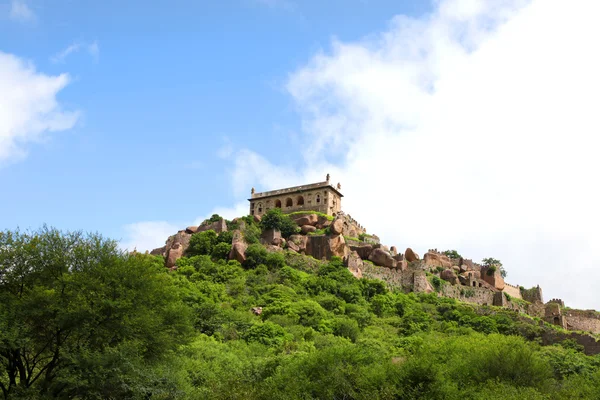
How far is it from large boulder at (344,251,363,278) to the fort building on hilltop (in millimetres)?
14333

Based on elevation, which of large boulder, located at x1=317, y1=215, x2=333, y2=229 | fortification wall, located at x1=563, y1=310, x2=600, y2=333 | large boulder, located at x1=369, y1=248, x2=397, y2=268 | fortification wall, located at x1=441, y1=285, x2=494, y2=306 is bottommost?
fortification wall, located at x1=563, y1=310, x2=600, y2=333

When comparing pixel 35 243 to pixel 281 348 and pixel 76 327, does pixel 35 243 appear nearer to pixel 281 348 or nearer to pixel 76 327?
pixel 76 327

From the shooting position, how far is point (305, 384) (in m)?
37.9

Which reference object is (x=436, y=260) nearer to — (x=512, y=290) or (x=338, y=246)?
(x=512, y=290)

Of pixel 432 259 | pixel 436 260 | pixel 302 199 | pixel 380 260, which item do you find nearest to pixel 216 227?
pixel 302 199

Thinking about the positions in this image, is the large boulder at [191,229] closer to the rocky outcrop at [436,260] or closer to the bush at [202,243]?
the bush at [202,243]

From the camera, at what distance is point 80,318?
34375 millimetres

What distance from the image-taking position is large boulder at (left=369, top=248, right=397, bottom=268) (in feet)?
276

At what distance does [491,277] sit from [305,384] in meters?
58.5

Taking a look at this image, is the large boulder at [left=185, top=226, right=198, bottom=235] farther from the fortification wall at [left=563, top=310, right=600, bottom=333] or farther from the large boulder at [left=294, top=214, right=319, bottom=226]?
the fortification wall at [left=563, top=310, right=600, bottom=333]

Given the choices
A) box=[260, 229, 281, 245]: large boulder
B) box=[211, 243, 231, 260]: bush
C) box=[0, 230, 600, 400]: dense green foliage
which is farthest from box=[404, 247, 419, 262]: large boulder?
box=[0, 230, 600, 400]: dense green foliage

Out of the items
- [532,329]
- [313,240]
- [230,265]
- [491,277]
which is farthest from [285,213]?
[532,329]

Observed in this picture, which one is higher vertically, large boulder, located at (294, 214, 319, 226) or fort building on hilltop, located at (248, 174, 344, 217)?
fort building on hilltop, located at (248, 174, 344, 217)

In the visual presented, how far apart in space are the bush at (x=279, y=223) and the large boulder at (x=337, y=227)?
15.6 ft
